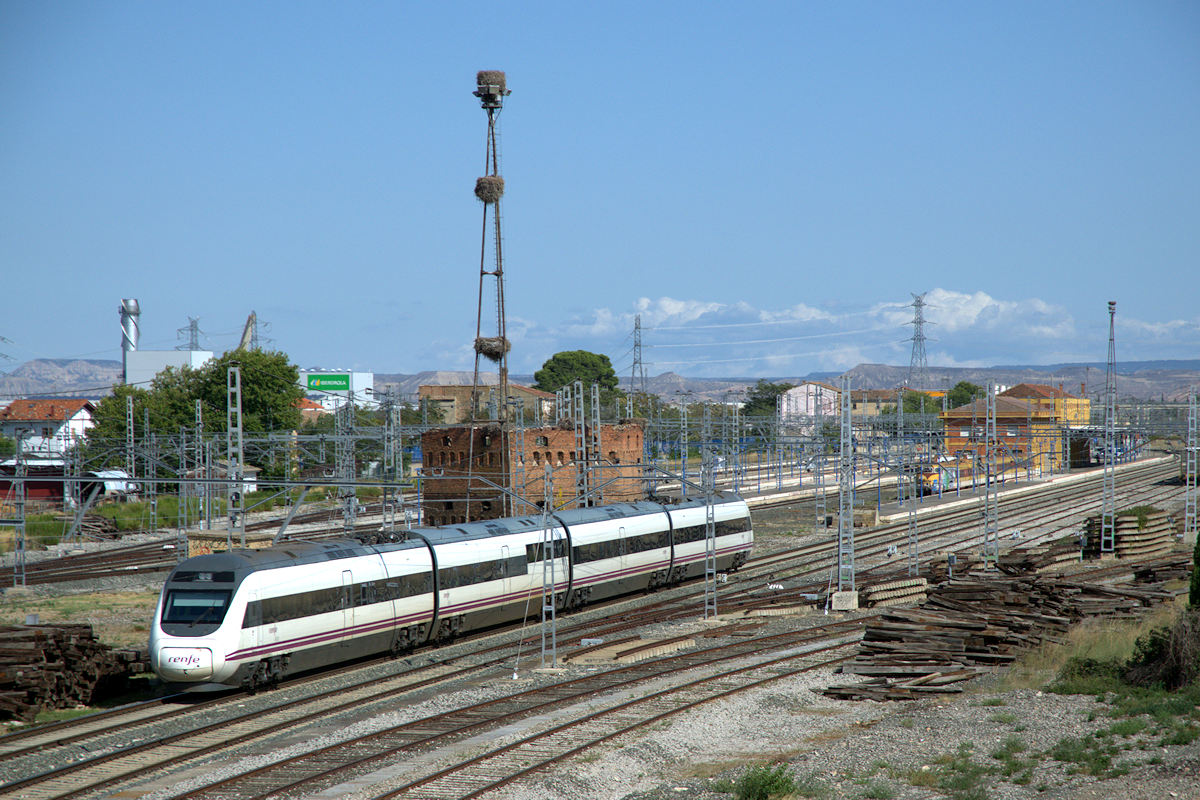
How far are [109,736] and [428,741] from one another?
18.1 feet

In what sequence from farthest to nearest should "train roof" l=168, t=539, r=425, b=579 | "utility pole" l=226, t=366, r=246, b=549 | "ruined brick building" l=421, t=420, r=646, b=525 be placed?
"ruined brick building" l=421, t=420, r=646, b=525, "utility pole" l=226, t=366, r=246, b=549, "train roof" l=168, t=539, r=425, b=579

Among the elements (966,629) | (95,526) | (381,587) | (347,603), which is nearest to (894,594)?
(966,629)

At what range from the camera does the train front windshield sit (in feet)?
67.5

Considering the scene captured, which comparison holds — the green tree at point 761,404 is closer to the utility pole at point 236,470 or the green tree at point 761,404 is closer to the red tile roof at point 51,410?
the red tile roof at point 51,410

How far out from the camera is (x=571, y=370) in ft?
478

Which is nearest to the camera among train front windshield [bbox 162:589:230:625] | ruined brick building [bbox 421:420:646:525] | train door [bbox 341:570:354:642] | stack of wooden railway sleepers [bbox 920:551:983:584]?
train front windshield [bbox 162:589:230:625]

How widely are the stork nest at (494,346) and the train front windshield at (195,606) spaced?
83.9 ft

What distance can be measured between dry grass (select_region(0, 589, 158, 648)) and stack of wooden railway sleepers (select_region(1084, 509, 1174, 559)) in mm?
33812

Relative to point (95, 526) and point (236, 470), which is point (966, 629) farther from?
point (95, 526)

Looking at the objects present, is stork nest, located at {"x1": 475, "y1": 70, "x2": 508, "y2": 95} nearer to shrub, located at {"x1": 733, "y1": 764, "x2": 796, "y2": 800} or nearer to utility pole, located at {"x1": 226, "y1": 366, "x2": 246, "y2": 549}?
utility pole, located at {"x1": 226, "y1": 366, "x2": 246, "y2": 549}

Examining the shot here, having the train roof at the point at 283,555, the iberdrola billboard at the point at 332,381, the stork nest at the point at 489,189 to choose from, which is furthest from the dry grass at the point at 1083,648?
the iberdrola billboard at the point at 332,381

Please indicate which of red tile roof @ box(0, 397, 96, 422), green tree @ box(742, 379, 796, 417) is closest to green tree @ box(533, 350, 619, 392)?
green tree @ box(742, 379, 796, 417)

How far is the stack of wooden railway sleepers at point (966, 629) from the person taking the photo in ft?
70.5

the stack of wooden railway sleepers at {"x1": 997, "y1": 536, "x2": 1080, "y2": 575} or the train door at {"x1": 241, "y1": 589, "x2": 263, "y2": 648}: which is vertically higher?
the train door at {"x1": 241, "y1": 589, "x2": 263, "y2": 648}
